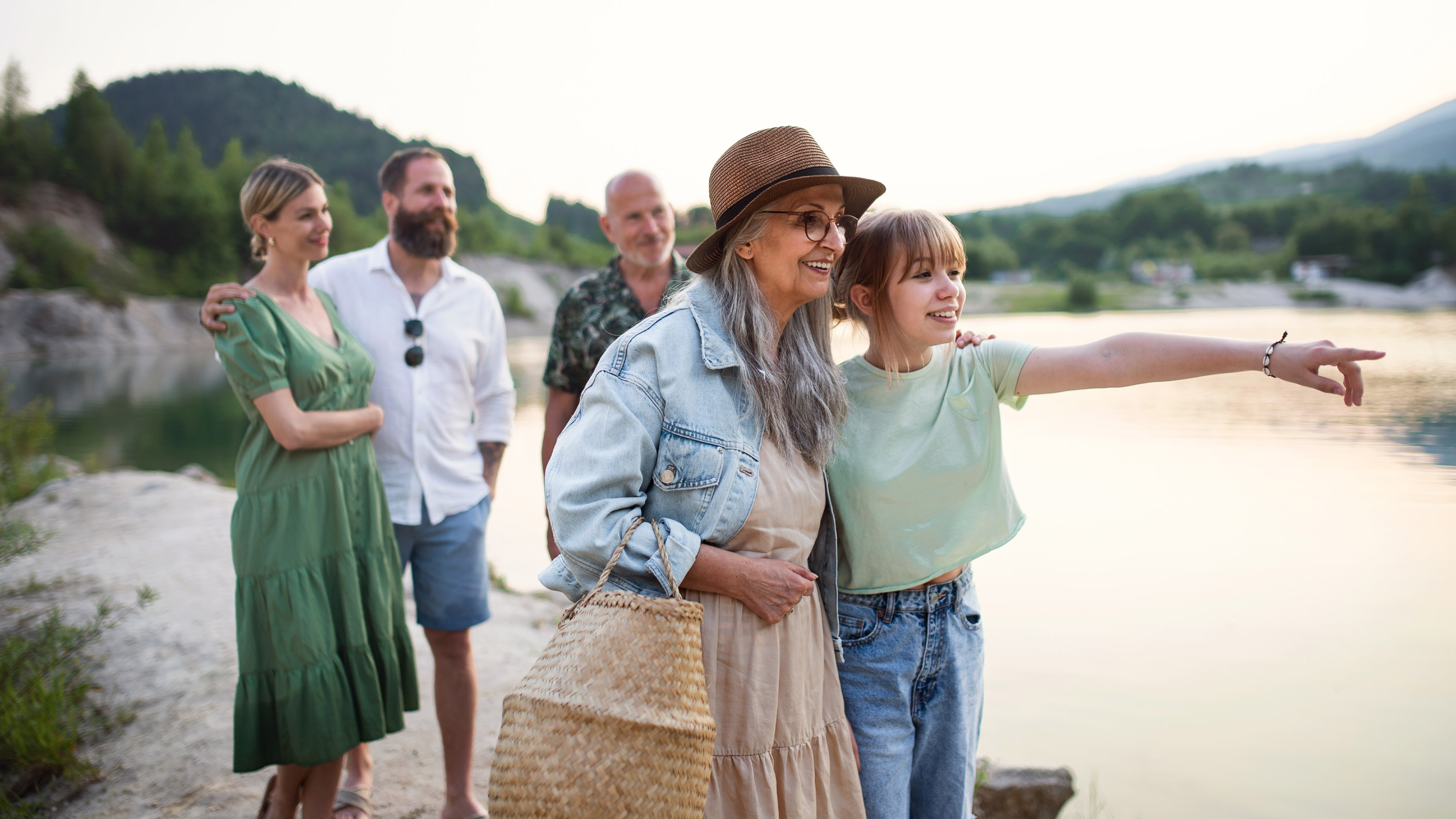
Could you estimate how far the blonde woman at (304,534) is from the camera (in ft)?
8.82

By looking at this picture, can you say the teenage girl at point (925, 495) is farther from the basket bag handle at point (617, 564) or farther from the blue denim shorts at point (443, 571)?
the blue denim shorts at point (443, 571)

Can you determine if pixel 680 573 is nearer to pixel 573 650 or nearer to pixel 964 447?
pixel 573 650

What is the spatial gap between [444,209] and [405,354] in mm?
633

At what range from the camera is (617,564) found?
1.67 m

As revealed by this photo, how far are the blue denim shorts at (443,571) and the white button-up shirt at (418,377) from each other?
0.22ft

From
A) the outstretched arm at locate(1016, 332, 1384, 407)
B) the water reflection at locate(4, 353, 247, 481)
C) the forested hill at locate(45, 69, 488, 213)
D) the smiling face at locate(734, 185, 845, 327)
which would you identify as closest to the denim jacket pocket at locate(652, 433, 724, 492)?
the smiling face at locate(734, 185, 845, 327)

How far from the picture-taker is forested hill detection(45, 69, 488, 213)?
90.8m

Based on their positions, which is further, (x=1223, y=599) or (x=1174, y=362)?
(x=1223, y=599)

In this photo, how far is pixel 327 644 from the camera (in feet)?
9.04

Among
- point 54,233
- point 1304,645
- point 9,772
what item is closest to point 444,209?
point 9,772

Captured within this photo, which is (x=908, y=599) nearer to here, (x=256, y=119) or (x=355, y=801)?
(x=355, y=801)

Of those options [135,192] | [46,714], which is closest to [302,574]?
[46,714]

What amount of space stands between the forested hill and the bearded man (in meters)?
93.5

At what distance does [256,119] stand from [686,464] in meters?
111
